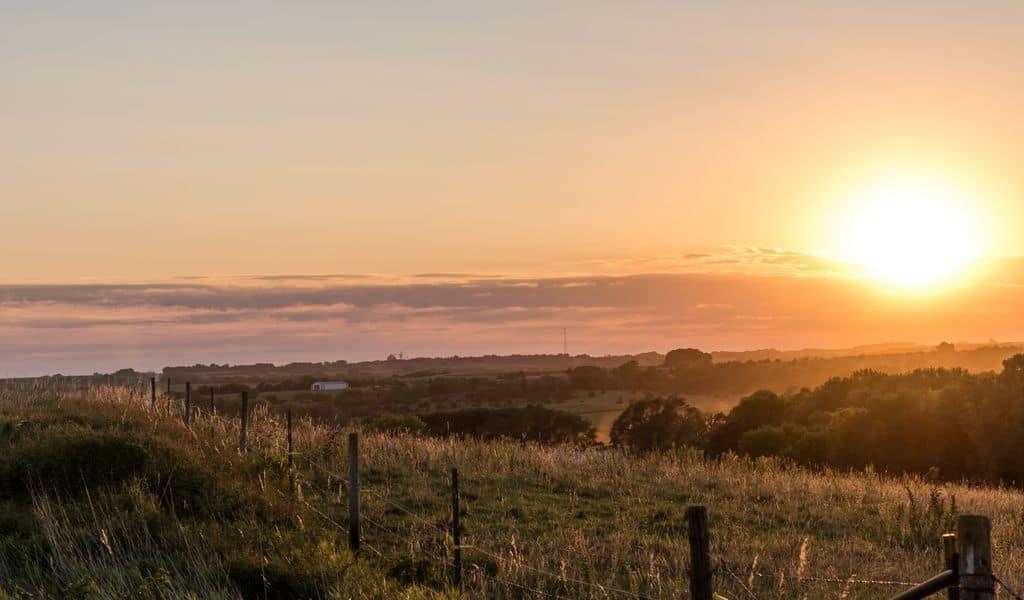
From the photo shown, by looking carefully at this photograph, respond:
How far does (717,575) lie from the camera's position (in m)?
14.6

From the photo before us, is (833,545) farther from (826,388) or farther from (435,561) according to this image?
(826,388)

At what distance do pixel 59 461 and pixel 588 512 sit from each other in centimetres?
917

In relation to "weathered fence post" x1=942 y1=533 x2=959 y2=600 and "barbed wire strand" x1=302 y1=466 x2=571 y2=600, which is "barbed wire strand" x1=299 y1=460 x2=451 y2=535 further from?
"weathered fence post" x1=942 y1=533 x2=959 y2=600

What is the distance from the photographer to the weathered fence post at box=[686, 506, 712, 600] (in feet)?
22.7

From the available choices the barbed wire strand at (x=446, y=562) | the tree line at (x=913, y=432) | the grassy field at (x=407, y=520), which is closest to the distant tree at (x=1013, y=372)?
the tree line at (x=913, y=432)

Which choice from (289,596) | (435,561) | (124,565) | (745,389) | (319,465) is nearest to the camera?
(289,596)

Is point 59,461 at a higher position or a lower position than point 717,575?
higher

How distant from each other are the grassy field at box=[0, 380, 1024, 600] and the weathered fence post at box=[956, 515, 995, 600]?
13.2ft

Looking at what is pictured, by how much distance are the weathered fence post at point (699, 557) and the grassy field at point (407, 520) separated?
3491 mm

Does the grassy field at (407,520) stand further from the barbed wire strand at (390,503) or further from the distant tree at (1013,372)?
the distant tree at (1013,372)

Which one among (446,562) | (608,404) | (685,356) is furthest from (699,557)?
(685,356)

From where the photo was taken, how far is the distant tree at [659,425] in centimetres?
5541

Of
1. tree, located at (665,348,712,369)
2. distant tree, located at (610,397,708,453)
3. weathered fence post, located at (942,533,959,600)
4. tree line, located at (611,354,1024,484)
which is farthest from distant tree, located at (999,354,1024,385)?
tree, located at (665,348,712,369)

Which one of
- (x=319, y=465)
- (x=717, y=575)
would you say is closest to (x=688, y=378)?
(x=319, y=465)
